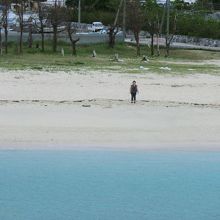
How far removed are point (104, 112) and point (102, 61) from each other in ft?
66.1

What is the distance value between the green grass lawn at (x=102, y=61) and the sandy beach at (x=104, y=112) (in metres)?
3.73

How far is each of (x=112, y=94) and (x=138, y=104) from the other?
2968 millimetres

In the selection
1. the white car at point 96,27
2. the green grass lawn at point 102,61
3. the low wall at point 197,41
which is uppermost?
the white car at point 96,27

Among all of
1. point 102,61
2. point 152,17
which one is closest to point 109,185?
point 102,61

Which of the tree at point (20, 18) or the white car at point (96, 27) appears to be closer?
the tree at point (20, 18)

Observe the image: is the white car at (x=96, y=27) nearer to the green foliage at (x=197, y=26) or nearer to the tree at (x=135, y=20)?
the green foliage at (x=197, y=26)

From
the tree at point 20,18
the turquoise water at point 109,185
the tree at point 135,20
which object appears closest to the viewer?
the turquoise water at point 109,185

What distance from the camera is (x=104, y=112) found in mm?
23844

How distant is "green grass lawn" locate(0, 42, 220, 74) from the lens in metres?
38.4

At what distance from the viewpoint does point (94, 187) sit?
1534cm

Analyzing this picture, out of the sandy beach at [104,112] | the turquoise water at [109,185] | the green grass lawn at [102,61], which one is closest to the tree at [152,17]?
the green grass lawn at [102,61]

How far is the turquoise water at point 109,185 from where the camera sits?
534 inches

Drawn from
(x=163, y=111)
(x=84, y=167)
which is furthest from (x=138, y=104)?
(x=84, y=167)

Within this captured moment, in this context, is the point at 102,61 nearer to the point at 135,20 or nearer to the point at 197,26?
the point at 135,20
